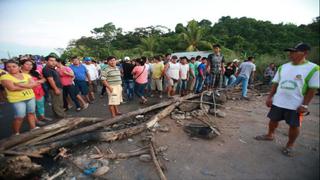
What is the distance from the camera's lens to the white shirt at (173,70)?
25.5ft

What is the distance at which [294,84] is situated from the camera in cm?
338

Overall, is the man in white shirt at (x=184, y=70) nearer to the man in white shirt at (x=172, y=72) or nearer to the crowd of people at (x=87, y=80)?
the crowd of people at (x=87, y=80)

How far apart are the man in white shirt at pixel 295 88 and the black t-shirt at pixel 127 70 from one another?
5.12 meters

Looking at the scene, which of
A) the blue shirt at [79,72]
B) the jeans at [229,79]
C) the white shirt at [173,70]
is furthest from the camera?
the jeans at [229,79]

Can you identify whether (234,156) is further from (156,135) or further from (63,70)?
(63,70)

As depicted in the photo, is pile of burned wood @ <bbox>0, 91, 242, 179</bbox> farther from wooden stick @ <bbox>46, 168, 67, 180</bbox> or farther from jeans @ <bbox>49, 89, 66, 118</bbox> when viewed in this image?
jeans @ <bbox>49, 89, 66, 118</bbox>

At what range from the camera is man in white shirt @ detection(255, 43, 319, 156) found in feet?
10.6

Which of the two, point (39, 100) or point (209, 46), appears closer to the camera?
point (39, 100)

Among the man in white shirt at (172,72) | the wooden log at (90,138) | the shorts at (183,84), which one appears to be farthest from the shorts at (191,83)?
the wooden log at (90,138)

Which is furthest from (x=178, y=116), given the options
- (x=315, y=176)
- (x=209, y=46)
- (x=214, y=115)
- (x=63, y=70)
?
(x=209, y=46)

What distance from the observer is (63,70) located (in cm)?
574

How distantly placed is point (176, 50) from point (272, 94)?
25548 millimetres

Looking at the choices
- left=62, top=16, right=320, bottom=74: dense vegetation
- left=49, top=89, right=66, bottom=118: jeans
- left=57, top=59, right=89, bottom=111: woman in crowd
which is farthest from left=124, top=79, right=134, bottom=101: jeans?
left=62, top=16, right=320, bottom=74: dense vegetation

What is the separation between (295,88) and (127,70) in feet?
18.1
